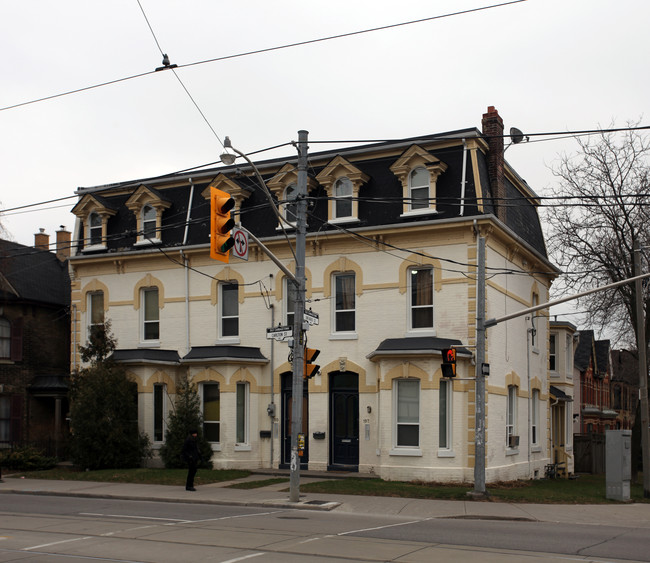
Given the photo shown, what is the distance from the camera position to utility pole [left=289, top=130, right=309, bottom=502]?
1998cm

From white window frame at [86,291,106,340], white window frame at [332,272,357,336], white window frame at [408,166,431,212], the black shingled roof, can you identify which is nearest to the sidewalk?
white window frame at [332,272,357,336]

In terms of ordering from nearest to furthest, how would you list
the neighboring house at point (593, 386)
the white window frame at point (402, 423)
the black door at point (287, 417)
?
the white window frame at point (402, 423)
the black door at point (287, 417)
the neighboring house at point (593, 386)

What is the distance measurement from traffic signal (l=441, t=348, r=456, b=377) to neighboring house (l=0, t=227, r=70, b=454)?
18.3m

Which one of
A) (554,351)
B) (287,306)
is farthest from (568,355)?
(287,306)

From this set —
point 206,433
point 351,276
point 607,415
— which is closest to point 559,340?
point 351,276

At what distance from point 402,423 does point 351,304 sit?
438 centimetres

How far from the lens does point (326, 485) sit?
76.0 ft

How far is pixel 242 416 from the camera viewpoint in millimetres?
28297

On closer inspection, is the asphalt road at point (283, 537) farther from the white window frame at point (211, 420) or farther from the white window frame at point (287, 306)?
the white window frame at point (287, 306)

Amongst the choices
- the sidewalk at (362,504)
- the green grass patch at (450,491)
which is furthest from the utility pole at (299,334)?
the green grass patch at (450,491)

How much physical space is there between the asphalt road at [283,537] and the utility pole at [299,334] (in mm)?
1138

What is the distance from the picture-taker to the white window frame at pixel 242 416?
1101 inches

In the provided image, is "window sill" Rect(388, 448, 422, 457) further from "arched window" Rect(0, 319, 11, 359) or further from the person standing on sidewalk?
"arched window" Rect(0, 319, 11, 359)

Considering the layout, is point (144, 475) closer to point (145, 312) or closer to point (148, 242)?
Result: point (145, 312)
